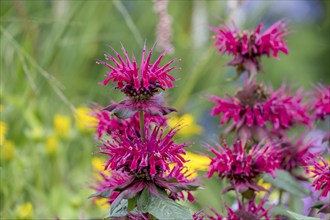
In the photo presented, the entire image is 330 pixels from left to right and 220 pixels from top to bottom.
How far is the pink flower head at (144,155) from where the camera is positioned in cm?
108

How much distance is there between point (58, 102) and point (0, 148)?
3.29 ft

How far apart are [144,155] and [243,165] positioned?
12.9 inches

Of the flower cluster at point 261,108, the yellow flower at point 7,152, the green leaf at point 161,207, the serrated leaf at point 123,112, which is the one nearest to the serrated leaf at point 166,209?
the green leaf at point 161,207

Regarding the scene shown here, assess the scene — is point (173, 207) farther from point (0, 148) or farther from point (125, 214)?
point (0, 148)

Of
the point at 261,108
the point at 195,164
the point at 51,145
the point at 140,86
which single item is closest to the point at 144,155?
the point at 140,86

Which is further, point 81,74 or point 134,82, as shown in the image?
point 81,74

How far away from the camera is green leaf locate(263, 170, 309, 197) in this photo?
1.45 m

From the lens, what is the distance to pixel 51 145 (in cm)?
218

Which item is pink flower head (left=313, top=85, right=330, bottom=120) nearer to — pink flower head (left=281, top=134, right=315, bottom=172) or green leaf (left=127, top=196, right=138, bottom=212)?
pink flower head (left=281, top=134, right=315, bottom=172)

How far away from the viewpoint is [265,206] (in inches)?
57.2

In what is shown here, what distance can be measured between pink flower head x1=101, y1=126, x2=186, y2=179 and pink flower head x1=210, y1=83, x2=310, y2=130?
1.37 ft

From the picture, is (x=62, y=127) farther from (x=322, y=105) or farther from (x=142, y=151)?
(x=142, y=151)

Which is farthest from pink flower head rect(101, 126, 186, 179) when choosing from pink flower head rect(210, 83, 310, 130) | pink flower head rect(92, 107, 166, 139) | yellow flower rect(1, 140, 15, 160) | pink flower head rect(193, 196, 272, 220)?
yellow flower rect(1, 140, 15, 160)

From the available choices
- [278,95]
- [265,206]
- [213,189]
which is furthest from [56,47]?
[265,206]
